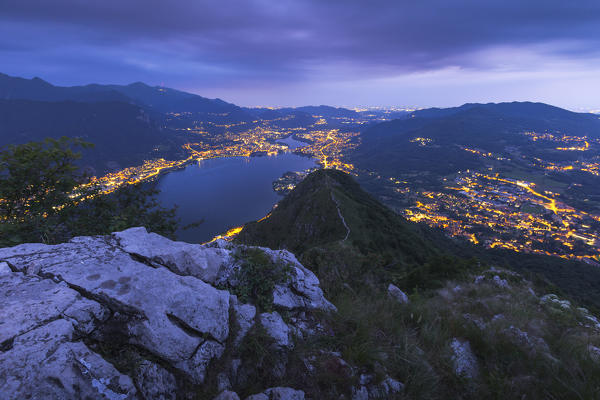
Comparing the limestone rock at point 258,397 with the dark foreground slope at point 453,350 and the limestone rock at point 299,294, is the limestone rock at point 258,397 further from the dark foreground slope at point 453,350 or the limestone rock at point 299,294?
the limestone rock at point 299,294

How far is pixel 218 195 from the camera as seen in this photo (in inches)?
5148

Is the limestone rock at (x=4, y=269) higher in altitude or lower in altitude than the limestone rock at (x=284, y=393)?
higher

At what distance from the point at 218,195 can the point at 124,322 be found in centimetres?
13500

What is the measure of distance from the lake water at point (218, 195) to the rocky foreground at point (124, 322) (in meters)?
75.7

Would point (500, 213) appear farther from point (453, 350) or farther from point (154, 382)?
point (154, 382)

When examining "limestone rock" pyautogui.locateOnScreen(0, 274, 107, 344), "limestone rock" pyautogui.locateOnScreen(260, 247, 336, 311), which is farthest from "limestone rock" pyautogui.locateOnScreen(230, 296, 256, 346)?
"limestone rock" pyautogui.locateOnScreen(0, 274, 107, 344)

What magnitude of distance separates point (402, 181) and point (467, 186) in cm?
4335

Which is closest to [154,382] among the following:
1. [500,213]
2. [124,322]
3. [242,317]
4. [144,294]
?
[124,322]

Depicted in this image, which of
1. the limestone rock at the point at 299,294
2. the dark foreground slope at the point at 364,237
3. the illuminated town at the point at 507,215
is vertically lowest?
the illuminated town at the point at 507,215

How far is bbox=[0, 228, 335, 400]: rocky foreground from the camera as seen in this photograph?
2639 mm

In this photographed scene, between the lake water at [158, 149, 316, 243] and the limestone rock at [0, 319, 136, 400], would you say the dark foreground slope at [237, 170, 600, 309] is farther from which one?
the lake water at [158, 149, 316, 243]

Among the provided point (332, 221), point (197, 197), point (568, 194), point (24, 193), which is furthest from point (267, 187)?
point (568, 194)

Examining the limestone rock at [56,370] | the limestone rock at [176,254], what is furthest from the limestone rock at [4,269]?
the limestone rock at [56,370]

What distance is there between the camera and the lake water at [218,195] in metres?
97.0
